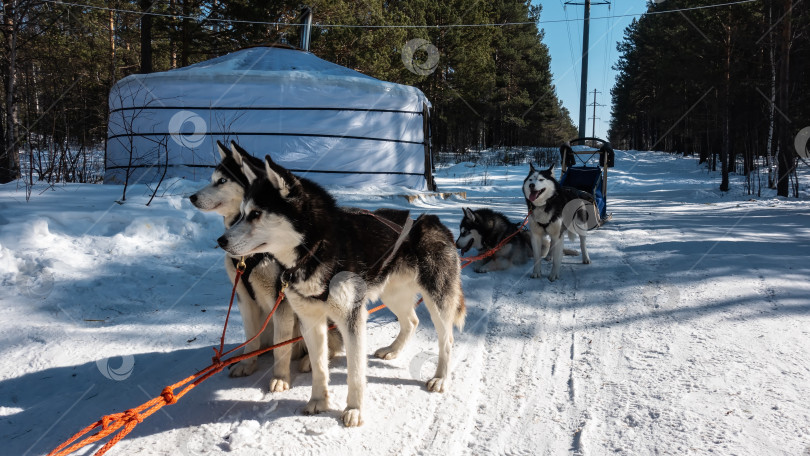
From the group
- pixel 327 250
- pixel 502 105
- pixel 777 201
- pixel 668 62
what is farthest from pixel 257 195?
pixel 502 105

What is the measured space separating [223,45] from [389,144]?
7814 millimetres

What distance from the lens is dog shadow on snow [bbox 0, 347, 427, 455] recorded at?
1.88 metres

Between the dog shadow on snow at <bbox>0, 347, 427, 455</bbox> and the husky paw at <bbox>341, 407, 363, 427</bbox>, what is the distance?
0.05 meters

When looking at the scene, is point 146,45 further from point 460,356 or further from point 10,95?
point 460,356

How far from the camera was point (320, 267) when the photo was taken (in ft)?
5.99

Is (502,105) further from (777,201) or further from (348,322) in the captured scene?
(348,322)

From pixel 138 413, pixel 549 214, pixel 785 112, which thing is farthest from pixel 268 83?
pixel 785 112

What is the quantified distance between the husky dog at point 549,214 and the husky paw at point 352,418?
282 cm

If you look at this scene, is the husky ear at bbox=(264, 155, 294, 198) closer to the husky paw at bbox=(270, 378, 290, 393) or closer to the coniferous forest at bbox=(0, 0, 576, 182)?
the husky paw at bbox=(270, 378, 290, 393)

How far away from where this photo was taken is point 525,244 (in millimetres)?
5016

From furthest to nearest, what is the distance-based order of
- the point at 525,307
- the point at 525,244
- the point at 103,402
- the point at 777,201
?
the point at 777,201 → the point at 525,244 → the point at 525,307 → the point at 103,402

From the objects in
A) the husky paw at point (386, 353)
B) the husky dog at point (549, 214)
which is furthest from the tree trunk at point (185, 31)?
the husky paw at point (386, 353)

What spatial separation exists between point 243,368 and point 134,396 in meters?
0.50

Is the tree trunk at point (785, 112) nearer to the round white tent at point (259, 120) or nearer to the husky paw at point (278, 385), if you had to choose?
the round white tent at point (259, 120)
